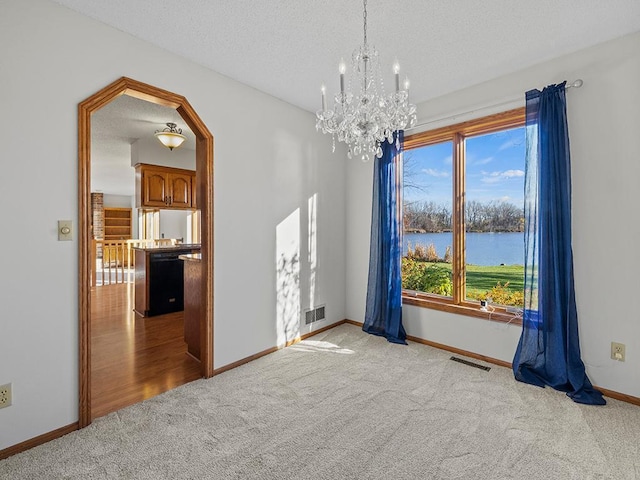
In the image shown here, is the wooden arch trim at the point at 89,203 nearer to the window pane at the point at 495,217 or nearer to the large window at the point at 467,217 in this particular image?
the large window at the point at 467,217

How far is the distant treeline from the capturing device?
309cm

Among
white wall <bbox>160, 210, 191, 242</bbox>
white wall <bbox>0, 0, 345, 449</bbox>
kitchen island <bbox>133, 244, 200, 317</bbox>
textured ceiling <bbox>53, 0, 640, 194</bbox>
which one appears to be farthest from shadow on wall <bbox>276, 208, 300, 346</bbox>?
white wall <bbox>160, 210, 191, 242</bbox>

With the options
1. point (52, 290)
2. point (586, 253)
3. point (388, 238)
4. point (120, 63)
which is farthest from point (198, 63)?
point (586, 253)

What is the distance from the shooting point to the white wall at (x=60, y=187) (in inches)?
72.2

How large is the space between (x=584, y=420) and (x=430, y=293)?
67.5 inches

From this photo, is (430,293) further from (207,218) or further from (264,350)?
(207,218)

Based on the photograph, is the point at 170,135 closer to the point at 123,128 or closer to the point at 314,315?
the point at 123,128

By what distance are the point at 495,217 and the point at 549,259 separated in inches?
28.0

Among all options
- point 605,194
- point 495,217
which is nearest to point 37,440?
point 495,217

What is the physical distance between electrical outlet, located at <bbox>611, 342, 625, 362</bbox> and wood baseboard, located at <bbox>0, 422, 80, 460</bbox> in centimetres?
381

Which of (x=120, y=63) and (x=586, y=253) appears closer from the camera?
(x=120, y=63)

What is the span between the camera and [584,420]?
213 centimetres

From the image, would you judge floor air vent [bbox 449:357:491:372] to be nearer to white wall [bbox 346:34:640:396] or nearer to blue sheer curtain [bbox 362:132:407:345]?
blue sheer curtain [bbox 362:132:407:345]

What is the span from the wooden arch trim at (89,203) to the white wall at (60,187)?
0.13 ft
